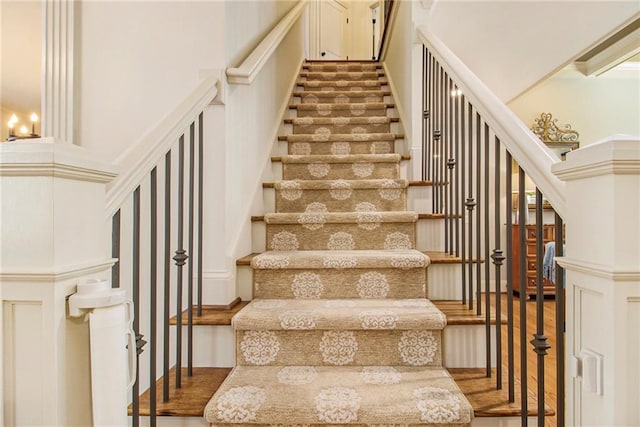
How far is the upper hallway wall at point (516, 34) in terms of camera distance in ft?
A: 8.98

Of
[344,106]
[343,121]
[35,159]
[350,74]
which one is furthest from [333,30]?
[35,159]

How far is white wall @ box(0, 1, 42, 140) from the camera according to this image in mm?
2562

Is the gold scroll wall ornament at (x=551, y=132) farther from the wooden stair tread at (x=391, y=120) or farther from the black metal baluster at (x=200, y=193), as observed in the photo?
the black metal baluster at (x=200, y=193)

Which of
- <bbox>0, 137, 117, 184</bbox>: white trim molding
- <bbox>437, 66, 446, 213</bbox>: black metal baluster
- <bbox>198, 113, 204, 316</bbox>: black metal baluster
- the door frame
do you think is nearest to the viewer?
<bbox>0, 137, 117, 184</bbox>: white trim molding

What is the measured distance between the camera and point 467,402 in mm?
1109

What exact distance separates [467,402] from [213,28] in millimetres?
1563

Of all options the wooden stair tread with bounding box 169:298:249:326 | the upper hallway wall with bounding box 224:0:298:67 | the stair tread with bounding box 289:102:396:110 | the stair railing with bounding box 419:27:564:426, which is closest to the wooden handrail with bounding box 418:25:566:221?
the stair railing with bounding box 419:27:564:426

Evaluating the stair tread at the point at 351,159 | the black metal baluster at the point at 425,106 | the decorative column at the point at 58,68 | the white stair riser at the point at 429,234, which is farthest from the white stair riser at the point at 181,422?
the black metal baluster at the point at 425,106

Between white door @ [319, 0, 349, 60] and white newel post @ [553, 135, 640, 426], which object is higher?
white door @ [319, 0, 349, 60]

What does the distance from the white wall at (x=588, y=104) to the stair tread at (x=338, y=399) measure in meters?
4.91

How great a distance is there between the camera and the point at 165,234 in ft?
4.23

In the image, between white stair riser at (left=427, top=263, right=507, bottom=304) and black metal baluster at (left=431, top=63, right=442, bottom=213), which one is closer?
white stair riser at (left=427, top=263, right=507, bottom=304)

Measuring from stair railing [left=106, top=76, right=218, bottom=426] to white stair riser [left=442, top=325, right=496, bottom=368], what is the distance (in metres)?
0.89

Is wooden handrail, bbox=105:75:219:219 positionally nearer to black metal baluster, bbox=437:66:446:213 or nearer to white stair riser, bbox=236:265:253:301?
white stair riser, bbox=236:265:253:301
